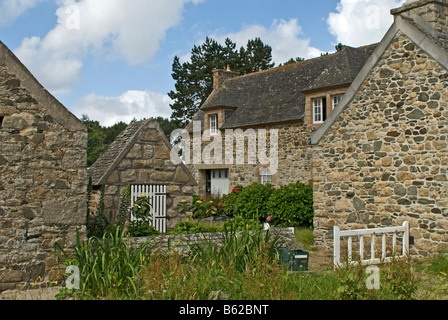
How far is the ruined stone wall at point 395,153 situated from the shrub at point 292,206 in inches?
163

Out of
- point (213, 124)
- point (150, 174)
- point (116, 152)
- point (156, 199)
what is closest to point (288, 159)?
point (213, 124)

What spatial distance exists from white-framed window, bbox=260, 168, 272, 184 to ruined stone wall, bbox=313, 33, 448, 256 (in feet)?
31.5

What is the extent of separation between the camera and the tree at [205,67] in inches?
1575

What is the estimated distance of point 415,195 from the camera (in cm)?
984

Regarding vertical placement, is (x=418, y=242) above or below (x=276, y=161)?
below

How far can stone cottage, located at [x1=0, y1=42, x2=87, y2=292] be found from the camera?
6.97 metres

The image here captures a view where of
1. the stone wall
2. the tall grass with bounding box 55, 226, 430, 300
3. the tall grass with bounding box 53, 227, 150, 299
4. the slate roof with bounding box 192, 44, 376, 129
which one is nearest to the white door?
the stone wall

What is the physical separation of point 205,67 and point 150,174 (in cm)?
3142

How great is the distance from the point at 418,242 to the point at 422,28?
4.52 metres

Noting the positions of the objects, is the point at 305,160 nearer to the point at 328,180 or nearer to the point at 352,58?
the point at 352,58

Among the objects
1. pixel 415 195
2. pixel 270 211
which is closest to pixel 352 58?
pixel 270 211

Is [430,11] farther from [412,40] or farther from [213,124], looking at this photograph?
[213,124]

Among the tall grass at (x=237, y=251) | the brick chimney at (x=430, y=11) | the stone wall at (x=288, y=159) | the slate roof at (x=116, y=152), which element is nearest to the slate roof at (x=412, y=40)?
the brick chimney at (x=430, y=11)
